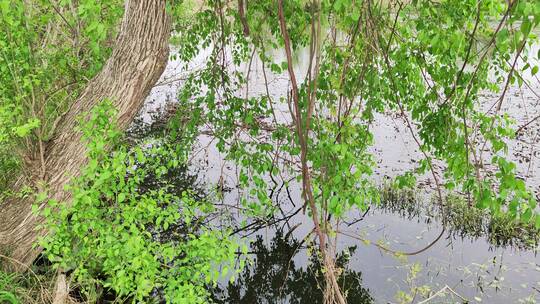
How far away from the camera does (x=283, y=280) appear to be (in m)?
5.77

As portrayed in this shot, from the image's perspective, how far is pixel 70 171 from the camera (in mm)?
3879

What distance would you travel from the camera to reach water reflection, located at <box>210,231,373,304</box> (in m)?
5.45

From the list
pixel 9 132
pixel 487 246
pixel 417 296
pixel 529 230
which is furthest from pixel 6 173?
pixel 529 230

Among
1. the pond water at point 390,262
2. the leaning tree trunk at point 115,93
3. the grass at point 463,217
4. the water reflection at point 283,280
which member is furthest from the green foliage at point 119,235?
the grass at point 463,217

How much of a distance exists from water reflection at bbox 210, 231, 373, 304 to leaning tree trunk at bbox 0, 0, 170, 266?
7.49 ft

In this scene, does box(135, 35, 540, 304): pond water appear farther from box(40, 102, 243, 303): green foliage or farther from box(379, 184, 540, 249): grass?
box(40, 102, 243, 303): green foliage

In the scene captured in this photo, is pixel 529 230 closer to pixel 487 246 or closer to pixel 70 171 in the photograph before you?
pixel 487 246

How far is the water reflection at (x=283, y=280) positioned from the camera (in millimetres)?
5449

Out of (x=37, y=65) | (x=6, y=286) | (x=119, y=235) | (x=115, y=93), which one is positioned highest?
(x=37, y=65)

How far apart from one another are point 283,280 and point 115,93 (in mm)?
3136

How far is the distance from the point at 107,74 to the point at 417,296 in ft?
13.0

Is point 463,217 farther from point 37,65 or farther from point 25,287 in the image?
point 37,65

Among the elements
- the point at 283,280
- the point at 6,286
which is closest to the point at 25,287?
the point at 6,286

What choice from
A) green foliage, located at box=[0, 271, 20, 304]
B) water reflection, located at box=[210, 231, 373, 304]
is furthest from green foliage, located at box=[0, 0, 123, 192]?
water reflection, located at box=[210, 231, 373, 304]
